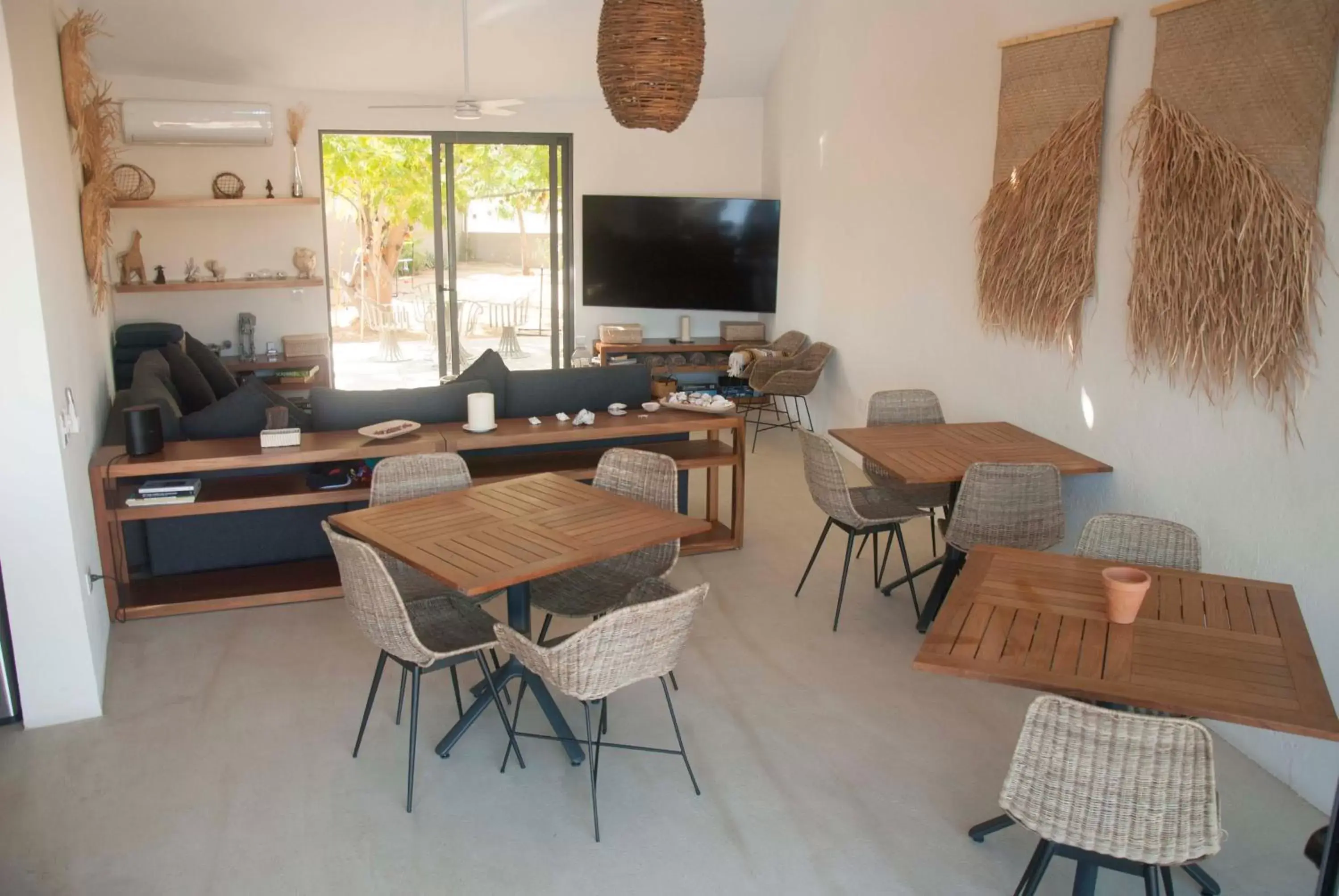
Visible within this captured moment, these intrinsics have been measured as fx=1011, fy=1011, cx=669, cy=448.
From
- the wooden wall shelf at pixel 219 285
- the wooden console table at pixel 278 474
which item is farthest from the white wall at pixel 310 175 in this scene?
the wooden console table at pixel 278 474

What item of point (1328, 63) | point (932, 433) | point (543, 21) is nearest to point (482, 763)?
point (932, 433)

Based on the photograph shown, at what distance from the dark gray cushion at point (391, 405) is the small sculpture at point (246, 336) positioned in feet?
12.5

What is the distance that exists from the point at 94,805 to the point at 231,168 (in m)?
6.29

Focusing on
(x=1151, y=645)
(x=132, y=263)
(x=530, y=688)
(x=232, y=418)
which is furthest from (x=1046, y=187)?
(x=132, y=263)

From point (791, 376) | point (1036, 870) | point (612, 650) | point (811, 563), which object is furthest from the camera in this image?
point (791, 376)

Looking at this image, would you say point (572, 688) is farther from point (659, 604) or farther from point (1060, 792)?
point (1060, 792)

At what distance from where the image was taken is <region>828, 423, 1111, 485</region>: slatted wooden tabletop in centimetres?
417

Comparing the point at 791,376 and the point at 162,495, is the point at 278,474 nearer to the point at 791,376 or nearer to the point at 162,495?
the point at 162,495

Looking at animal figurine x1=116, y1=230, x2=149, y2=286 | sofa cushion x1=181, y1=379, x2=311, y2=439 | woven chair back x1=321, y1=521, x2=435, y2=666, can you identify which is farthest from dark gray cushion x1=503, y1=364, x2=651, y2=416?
animal figurine x1=116, y1=230, x2=149, y2=286

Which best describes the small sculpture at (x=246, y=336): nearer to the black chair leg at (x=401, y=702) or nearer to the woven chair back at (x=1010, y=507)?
the black chair leg at (x=401, y=702)

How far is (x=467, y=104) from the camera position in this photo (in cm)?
663

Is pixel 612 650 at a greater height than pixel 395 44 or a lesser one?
lesser

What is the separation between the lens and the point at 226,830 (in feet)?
9.95

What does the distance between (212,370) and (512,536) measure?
14.0 ft
